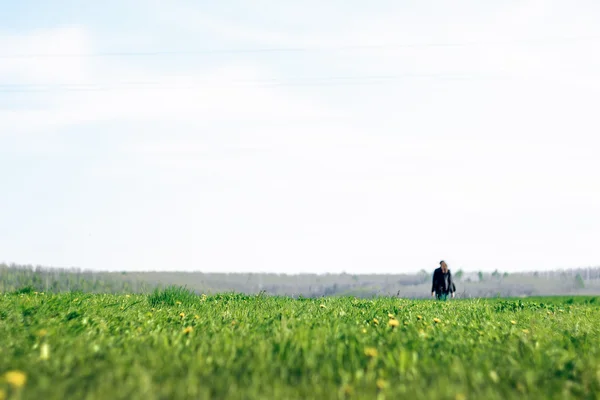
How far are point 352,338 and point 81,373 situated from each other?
108 inches

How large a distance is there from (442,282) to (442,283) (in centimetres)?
4

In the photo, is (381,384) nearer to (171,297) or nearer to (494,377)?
(494,377)

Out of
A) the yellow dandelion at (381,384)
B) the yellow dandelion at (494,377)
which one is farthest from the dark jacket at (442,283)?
the yellow dandelion at (381,384)

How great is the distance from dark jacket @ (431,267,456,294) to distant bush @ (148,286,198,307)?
11.9m

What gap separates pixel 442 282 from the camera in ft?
70.6

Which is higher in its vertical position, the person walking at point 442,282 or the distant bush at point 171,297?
the person walking at point 442,282

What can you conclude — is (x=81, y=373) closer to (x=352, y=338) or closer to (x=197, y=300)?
(x=352, y=338)

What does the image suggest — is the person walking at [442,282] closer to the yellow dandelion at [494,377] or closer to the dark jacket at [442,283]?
the dark jacket at [442,283]

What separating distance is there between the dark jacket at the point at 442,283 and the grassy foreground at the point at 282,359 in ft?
43.8

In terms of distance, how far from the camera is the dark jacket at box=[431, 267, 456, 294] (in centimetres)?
2152

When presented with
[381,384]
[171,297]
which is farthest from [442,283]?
[381,384]

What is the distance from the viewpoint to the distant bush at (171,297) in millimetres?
11250

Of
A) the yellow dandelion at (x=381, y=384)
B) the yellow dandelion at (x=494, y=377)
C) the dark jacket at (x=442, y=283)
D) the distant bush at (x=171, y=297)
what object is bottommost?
the yellow dandelion at (x=381, y=384)

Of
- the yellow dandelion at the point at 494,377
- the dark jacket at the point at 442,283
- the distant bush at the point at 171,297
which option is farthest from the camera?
the dark jacket at the point at 442,283
